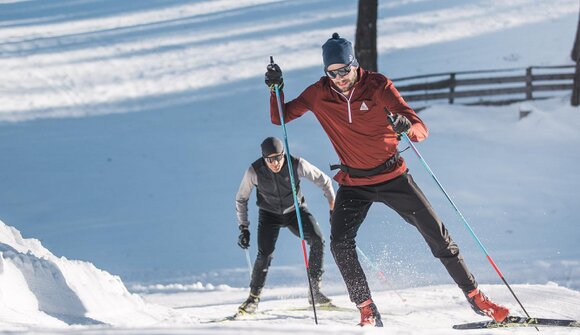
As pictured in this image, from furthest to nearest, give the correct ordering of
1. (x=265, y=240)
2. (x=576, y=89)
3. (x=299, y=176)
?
(x=576, y=89) < (x=265, y=240) < (x=299, y=176)

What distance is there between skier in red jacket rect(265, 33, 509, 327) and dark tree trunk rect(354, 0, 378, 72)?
39.6ft

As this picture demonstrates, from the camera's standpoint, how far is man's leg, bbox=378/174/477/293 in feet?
20.6

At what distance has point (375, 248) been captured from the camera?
11.7m

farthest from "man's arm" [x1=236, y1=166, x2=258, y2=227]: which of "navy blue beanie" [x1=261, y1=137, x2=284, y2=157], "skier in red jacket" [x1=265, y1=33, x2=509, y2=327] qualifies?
"skier in red jacket" [x1=265, y1=33, x2=509, y2=327]

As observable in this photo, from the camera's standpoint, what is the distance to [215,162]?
1622 cm

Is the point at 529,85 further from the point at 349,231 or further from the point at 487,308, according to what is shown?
the point at 349,231

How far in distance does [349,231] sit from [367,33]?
12.5 m

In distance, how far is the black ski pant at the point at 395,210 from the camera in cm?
629

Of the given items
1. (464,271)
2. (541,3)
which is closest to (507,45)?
(541,3)

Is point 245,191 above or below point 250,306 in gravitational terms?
above

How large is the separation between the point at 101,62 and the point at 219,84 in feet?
12.5

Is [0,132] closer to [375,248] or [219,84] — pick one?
[219,84]

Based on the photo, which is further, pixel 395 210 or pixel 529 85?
pixel 529 85

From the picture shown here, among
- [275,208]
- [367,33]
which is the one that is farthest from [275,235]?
[367,33]
